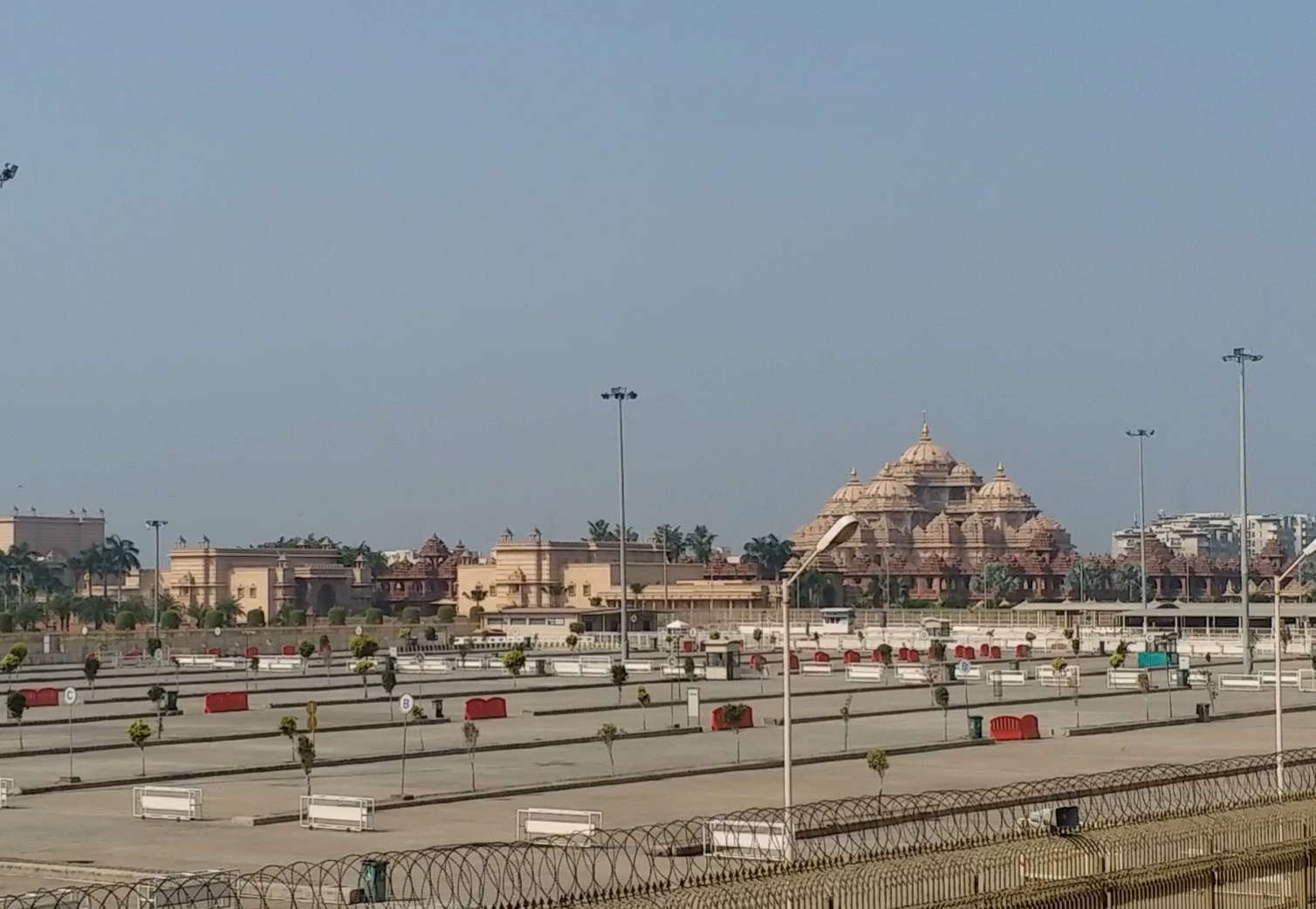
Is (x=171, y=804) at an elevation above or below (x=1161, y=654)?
below

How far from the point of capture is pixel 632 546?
171375 millimetres

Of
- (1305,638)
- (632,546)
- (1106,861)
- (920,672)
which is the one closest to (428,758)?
(1106,861)

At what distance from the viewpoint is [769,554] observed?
197 m

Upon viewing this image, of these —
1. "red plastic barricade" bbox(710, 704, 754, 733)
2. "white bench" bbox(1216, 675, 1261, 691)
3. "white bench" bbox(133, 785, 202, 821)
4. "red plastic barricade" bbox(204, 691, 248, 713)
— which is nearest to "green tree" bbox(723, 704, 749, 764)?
"red plastic barricade" bbox(710, 704, 754, 733)

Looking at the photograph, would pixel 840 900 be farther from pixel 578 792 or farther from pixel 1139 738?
pixel 1139 738

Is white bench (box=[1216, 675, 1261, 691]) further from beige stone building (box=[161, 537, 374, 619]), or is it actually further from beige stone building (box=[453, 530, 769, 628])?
beige stone building (box=[161, 537, 374, 619])

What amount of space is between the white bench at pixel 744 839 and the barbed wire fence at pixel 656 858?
5 cm

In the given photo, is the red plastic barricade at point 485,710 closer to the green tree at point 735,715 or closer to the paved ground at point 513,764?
the paved ground at point 513,764

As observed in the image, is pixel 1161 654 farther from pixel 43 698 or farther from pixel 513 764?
pixel 513 764

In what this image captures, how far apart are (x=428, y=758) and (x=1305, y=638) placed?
66.1 m

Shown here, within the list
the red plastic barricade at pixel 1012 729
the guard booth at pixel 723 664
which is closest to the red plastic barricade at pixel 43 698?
the guard booth at pixel 723 664

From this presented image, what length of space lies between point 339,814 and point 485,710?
2522cm

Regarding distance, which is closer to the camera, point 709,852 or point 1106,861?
Result: point 1106,861

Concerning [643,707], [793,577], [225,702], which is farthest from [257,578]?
[793,577]
